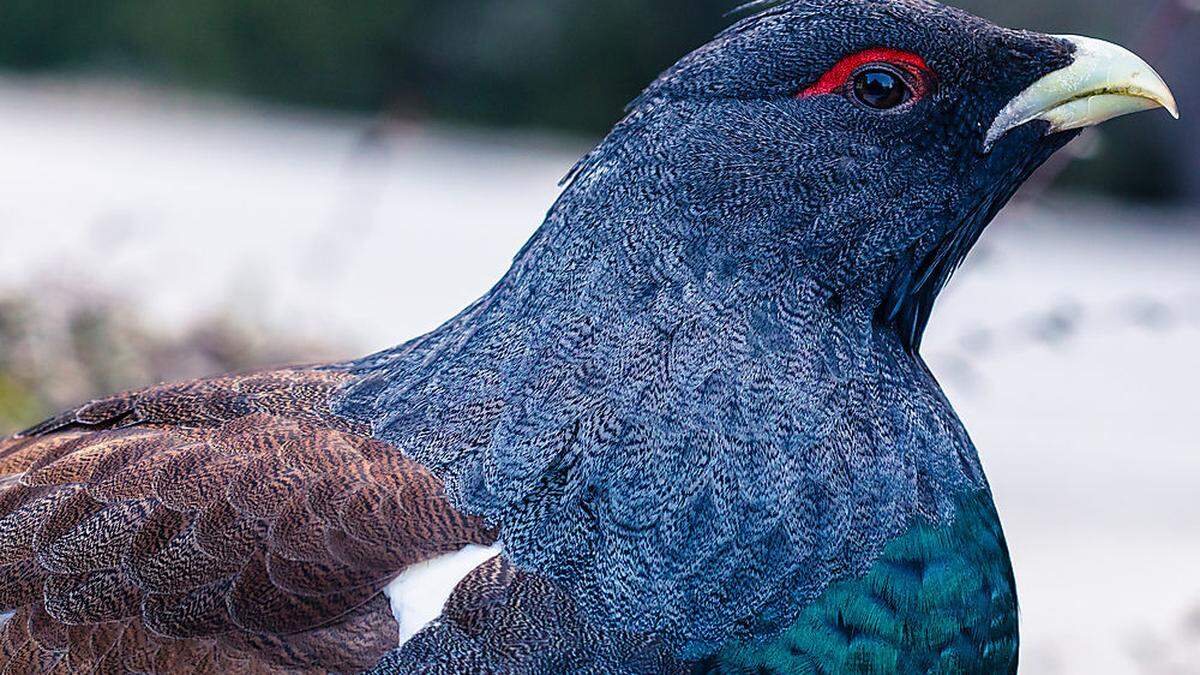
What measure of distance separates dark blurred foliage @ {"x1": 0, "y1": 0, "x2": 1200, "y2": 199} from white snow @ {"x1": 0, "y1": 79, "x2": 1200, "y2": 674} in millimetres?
3775

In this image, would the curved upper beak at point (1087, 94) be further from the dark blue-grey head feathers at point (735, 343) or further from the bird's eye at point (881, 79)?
the bird's eye at point (881, 79)

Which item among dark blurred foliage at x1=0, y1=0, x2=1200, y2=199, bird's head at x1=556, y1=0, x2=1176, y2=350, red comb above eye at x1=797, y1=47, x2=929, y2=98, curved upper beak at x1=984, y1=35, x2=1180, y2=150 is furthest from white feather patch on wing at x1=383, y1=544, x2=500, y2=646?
dark blurred foliage at x1=0, y1=0, x2=1200, y2=199

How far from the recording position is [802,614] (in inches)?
92.9

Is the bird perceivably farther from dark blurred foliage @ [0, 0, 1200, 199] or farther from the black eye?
dark blurred foliage @ [0, 0, 1200, 199]

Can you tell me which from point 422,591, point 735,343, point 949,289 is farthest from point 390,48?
point 422,591

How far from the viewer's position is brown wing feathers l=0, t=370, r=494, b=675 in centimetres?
231

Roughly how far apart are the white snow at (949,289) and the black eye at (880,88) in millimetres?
997

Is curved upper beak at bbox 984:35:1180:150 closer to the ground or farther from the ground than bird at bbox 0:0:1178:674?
farther from the ground

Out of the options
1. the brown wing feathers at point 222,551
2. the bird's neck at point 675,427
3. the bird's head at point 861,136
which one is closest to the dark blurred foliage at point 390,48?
the bird's head at point 861,136

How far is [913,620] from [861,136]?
791mm

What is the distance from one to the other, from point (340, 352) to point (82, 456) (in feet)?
12.5

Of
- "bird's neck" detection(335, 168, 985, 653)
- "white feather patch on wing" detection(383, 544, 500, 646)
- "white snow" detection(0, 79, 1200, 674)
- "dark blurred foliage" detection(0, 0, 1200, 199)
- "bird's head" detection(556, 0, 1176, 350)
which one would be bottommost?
"white feather patch on wing" detection(383, 544, 500, 646)

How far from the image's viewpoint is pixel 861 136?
8.36 feet

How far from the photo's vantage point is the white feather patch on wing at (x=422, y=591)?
2314 mm
